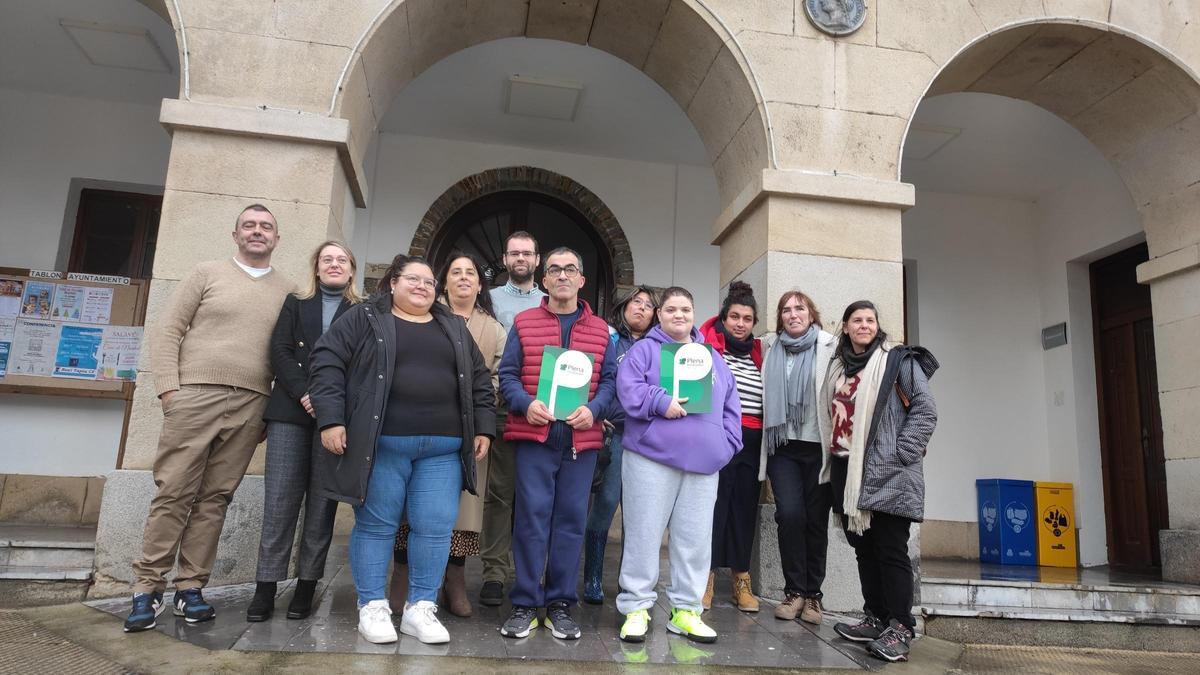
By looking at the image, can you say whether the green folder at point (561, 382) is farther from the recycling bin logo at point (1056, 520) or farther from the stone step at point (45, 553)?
the recycling bin logo at point (1056, 520)

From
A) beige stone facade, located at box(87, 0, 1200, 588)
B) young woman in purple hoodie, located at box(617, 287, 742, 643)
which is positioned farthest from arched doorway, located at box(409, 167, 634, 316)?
young woman in purple hoodie, located at box(617, 287, 742, 643)

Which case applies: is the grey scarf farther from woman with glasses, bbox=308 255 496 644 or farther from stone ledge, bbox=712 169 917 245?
woman with glasses, bbox=308 255 496 644

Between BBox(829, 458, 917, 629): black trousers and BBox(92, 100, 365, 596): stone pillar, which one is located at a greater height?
BBox(92, 100, 365, 596): stone pillar

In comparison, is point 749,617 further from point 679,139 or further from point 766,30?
point 679,139

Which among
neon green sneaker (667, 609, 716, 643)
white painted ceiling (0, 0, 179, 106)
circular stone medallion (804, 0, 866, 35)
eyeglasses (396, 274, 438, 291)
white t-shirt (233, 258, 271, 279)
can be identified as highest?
white painted ceiling (0, 0, 179, 106)

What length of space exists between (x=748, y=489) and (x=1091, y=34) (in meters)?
4.06

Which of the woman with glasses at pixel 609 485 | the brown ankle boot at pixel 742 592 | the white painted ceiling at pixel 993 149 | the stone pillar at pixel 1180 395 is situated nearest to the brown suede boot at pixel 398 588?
the woman with glasses at pixel 609 485

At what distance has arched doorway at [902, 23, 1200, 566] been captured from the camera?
5.74 meters

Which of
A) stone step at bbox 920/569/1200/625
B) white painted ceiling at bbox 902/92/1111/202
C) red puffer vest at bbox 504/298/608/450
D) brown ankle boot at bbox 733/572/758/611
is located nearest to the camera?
red puffer vest at bbox 504/298/608/450

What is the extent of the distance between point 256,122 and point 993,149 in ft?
21.6

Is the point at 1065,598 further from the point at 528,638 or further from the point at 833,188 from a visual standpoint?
the point at 528,638

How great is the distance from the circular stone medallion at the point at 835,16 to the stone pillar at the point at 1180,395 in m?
3.02

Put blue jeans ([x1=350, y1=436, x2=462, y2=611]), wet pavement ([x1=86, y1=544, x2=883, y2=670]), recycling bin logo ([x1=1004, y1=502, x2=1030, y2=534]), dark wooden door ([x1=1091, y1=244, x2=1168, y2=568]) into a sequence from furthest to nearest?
recycling bin logo ([x1=1004, y1=502, x2=1030, y2=534])
dark wooden door ([x1=1091, y1=244, x2=1168, y2=568])
blue jeans ([x1=350, y1=436, x2=462, y2=611])
wet pavement ([x1=86, y1=544, x2=883, y2=670])

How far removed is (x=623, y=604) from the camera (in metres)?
3.45
